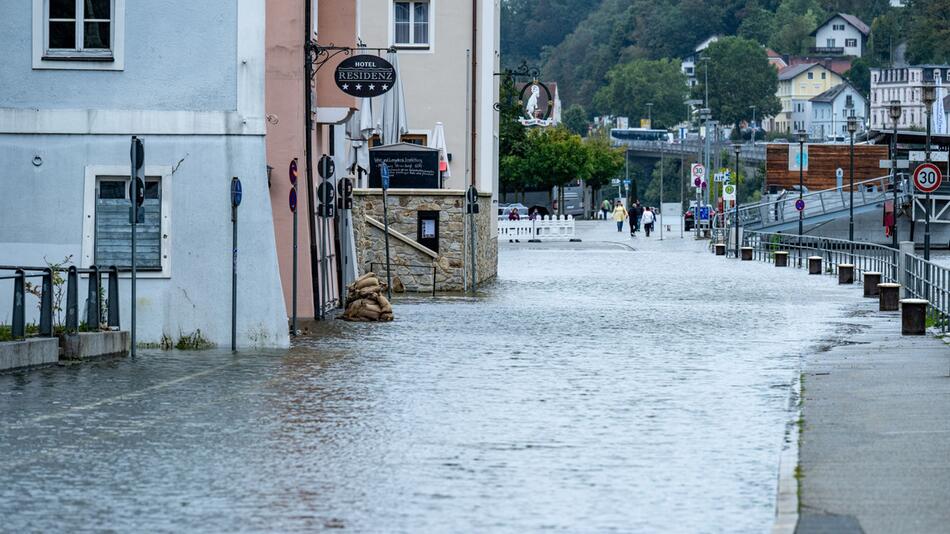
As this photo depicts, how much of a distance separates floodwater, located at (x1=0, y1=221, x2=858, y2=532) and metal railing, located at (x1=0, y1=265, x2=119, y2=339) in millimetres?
663

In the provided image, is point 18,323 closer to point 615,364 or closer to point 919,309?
point 615,364

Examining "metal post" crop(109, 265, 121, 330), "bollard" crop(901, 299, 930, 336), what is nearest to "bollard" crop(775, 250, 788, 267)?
"bollard" crop(901, 299, 930, 336)

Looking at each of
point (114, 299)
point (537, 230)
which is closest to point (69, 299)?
point (114, 299)

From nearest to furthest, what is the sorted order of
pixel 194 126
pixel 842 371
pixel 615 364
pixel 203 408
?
pixel 203 408
pixel 842 371
pixel 615 364
pixel 194 126

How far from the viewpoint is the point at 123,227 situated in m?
22.8

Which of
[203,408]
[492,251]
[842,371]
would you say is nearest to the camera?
[203,408]

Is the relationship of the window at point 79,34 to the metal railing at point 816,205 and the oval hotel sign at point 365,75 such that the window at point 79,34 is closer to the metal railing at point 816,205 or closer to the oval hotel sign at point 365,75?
the oval hotel sign at point 365,75

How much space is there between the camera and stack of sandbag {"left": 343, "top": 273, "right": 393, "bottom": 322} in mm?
28234

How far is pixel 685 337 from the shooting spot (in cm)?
2447

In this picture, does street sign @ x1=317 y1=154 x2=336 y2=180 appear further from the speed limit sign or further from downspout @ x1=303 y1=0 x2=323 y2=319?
the speed limit sign

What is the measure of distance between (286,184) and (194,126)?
6.15 meters

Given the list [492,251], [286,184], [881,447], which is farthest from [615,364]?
[492,251]

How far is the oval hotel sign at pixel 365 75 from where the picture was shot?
96.3 ft

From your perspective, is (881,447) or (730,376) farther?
(730,376)
